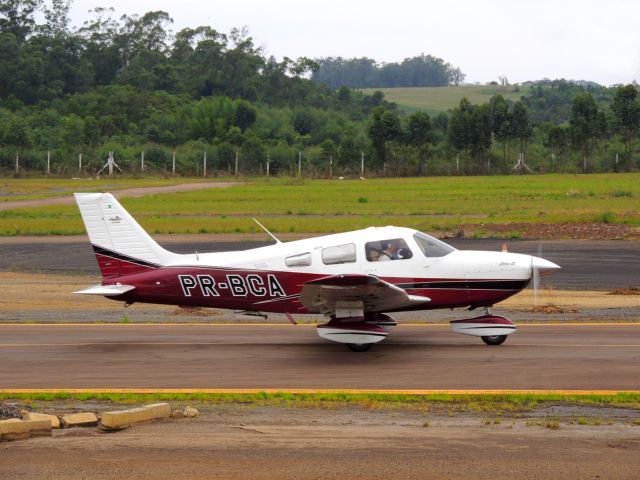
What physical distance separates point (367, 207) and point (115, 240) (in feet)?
112

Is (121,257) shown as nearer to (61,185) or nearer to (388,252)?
(388,252)

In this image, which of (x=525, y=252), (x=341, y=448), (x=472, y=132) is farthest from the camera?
(x=472, y=132)

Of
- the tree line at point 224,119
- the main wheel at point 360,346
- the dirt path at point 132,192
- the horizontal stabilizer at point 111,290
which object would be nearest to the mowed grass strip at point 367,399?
the main wheel at point 360,346

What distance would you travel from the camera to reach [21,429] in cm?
1073

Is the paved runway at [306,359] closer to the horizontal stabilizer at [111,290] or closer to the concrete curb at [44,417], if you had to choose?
the horizontal stabilizer at [111,290]

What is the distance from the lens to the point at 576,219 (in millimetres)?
40000

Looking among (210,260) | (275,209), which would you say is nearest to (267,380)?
(210,260)

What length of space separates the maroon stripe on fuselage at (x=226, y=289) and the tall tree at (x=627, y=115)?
73.7 meters

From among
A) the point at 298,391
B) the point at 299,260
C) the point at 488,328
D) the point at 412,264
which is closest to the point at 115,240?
the point at 299,260

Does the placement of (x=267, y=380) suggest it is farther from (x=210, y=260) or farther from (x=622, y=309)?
(x=622, y=309)

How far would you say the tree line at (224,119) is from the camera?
285 ft

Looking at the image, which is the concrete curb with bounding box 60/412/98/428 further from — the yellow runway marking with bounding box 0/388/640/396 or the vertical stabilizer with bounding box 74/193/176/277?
the vertical stabilizer with bounding box 74/193/176/277

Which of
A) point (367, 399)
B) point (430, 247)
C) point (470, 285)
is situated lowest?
point (367, 399)

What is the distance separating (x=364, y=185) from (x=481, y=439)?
201 feet
